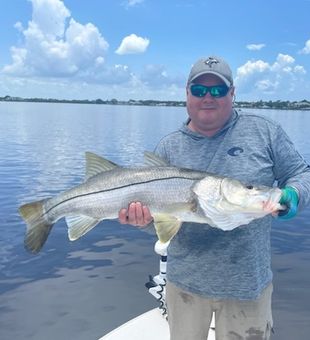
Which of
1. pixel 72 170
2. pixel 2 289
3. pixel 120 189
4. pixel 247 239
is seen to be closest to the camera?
pixel 247 239

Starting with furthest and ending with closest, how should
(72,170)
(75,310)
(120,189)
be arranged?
(72,170), (75,310), (120,189)

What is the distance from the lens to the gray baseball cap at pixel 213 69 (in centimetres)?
427

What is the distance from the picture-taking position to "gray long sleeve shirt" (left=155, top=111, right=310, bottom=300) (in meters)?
3.96

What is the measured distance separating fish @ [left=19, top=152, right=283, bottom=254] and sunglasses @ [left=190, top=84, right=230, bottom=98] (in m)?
0.77

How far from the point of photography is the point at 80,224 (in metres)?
4.61

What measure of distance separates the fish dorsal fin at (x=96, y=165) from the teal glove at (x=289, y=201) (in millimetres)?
1787

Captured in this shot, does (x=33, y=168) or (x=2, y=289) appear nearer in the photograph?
(x=2, y=289)

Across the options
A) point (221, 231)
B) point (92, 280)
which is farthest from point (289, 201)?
point (92, 280)

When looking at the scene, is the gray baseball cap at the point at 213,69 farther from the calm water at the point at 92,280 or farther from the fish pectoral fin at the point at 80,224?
the calm water at the point at 92,280

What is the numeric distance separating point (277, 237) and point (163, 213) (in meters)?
10.8

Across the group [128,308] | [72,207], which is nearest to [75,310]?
[128,308]

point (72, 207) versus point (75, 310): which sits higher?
point (72, 207)

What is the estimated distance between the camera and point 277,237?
14109 millimetres

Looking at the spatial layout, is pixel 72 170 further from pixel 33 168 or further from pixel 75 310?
pixel 75 310
